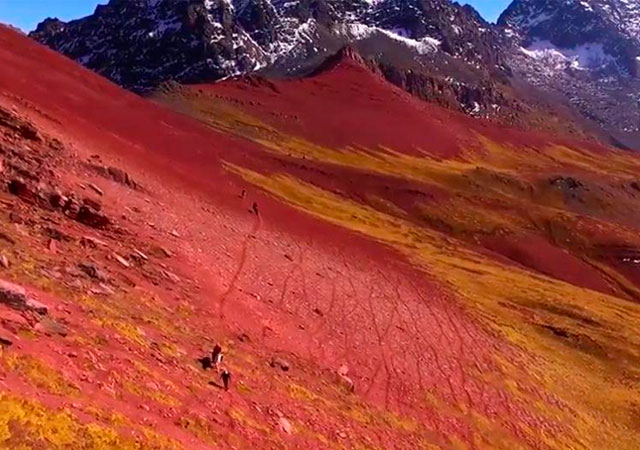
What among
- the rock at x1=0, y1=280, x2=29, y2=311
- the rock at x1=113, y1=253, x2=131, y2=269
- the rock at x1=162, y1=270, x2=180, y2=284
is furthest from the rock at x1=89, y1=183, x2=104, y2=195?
the rock at x1=0, y1=280, x2=29, y2=311

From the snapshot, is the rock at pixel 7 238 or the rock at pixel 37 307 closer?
the rock at pixel 37 307

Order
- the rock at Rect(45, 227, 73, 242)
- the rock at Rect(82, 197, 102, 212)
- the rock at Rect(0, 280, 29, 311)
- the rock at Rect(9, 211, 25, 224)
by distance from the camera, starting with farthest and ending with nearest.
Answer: the rock at Rect(82, 197, 102, 212), the rock at Rect(45, 227, 73, 242), the rock at Rect(9, 211, 25, 224), the rock at Rect(0, 280, 29, 311)

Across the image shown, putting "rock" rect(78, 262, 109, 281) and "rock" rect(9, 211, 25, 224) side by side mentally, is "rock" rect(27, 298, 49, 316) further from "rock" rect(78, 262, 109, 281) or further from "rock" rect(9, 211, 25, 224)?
"rock" rect(9, 211, 25, 224)

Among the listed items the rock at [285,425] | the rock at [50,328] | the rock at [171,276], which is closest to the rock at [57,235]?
the rock at [171,276]

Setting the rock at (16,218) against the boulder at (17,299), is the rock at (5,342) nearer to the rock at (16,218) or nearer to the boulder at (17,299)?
the boulder at (17,299)

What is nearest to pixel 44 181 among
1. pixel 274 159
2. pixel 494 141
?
pixel 274 159

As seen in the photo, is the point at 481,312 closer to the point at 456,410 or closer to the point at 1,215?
the point at 456,410
